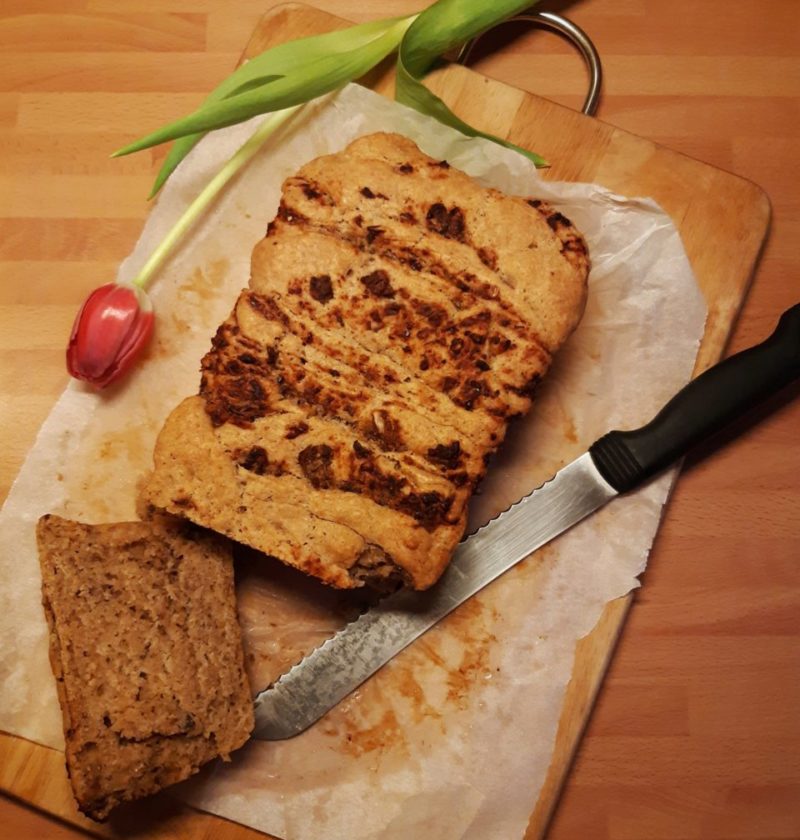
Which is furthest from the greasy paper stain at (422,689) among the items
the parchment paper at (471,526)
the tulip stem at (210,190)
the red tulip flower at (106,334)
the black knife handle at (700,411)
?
the tulip stem at (210,190)

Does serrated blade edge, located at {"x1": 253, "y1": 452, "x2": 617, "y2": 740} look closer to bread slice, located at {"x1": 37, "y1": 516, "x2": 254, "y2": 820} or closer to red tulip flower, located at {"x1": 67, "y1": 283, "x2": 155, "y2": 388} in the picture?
bread slice, located at {"x1": 37, "y1": 516, "x2": 254, "y2": 820}

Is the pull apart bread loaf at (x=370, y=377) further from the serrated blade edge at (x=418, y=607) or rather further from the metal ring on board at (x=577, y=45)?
the metal ring on board at (x=577, y=45)

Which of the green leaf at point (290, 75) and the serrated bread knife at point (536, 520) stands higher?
the green leaf at point (290, 75)

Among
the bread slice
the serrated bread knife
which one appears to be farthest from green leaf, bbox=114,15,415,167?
the serrated bread knife

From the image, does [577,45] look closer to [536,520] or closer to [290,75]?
[290,75]

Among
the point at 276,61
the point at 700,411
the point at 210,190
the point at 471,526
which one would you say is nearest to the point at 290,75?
the point at 276,61

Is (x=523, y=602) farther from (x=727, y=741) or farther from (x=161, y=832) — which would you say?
(x=161, y=832)

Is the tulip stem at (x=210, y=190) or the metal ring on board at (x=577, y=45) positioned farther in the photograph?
the metal ring on board at (x=577, y=45)
